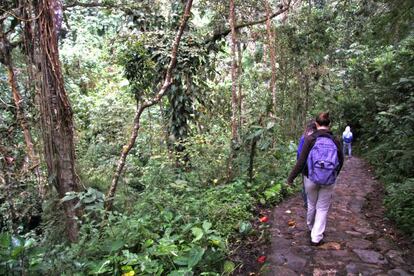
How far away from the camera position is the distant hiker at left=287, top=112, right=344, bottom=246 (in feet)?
13.1

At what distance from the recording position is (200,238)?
3.70m

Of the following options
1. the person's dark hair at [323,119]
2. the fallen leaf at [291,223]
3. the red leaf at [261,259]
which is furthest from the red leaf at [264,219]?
the person's dark hair at [323,119]

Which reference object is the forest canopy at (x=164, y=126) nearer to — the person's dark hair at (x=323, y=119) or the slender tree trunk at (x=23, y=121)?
the slender tree trunk at (x=23, y=121)

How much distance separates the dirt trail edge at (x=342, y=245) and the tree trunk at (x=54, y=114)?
8.30 ft

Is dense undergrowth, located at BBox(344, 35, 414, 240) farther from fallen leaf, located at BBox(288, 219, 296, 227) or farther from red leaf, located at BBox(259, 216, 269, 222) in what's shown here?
red leaf, located at BBox(259, 216, 269, 222)

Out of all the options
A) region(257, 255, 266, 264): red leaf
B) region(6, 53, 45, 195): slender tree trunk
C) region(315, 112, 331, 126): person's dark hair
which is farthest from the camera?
region(6, 53, 45, 195): slender tree trunk

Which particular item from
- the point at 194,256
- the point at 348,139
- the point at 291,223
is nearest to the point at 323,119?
the point at 291,223

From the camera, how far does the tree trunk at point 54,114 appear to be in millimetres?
4172

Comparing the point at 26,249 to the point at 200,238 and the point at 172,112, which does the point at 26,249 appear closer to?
the point at 200,238

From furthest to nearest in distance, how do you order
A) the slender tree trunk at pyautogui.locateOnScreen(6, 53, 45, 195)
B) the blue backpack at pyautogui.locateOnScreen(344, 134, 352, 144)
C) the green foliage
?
the blue backpack at pyautogui.locateOnScreen(344, 134, 352, 144), the slender tree trunk at pyautogui.locateOnScreen(6, 53, 45, 195), the green foliage

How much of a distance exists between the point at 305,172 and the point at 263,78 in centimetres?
612

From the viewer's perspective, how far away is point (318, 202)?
423 cm

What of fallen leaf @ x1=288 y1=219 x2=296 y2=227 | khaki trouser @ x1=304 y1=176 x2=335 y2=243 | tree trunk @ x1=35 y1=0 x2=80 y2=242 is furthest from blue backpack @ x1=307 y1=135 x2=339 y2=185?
tree trunk @ x1=35 y1=0 x2=80 y2=242

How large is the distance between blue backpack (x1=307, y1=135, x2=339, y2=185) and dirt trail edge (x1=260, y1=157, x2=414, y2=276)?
33.7 inches
